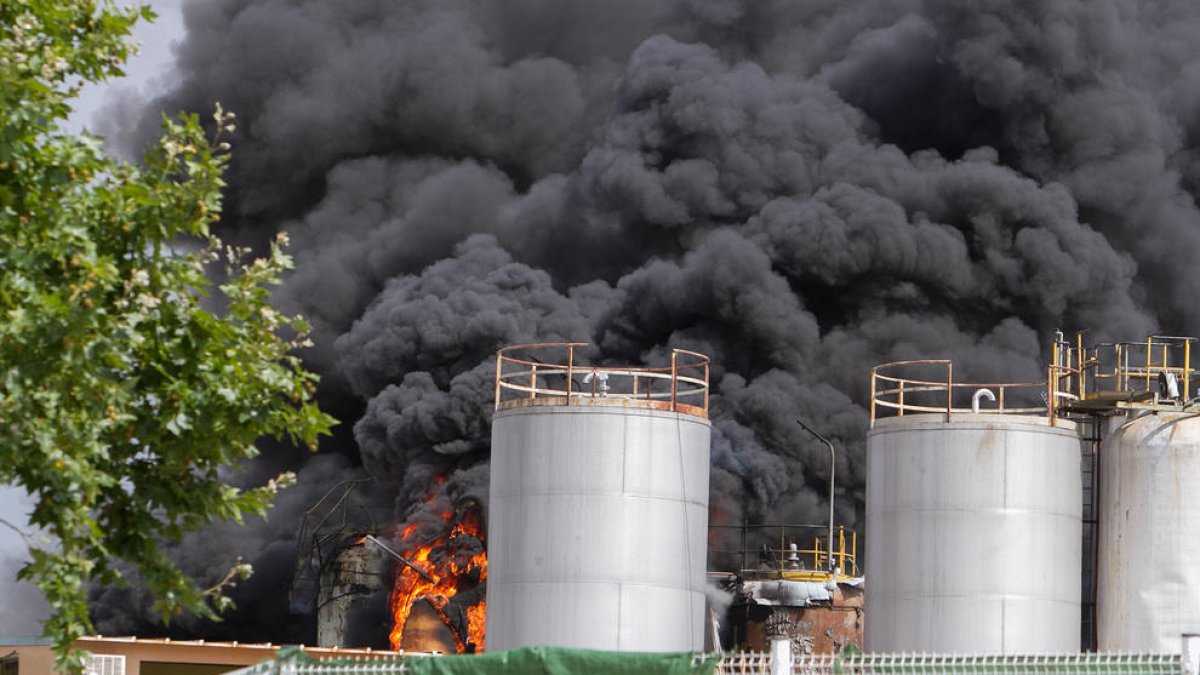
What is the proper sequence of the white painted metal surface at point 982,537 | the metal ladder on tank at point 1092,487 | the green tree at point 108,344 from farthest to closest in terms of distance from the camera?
1. the metal ladder on tank at point 1092,487
2. the white painted metal surface at point 982,537
3. the green tree at point 108,344

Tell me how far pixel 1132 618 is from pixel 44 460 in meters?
18.3

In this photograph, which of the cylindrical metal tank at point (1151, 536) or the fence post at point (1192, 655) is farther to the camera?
the cylindrical metal tank at point (1151, 536)

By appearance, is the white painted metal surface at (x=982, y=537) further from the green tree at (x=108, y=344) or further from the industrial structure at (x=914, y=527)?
the green tree at (x=108, y=344)

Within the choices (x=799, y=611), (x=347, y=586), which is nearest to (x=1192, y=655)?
(x=799, y=611)

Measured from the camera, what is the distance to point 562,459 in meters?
25.4

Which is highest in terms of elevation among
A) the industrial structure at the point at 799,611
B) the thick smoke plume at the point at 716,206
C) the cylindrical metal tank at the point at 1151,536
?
the thick smoke plume at the point at 716,206

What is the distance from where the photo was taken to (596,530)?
82.8ft

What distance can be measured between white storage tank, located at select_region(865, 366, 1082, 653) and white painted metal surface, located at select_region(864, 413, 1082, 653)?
1 cm

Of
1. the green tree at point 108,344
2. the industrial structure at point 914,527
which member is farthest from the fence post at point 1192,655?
the industrial structure at point 914,527

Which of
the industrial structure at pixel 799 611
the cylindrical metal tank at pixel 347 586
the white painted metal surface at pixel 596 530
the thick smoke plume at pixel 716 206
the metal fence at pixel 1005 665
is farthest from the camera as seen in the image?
the thick smoke plume at pixel 716 206

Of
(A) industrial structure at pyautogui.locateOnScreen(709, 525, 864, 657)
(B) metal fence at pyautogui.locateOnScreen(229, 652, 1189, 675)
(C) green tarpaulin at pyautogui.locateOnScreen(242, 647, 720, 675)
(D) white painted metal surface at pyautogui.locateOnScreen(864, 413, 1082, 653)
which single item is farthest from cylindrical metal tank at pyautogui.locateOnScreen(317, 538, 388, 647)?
(C) green tarpaulin at pyautogui.locateOnScreen(242, 647, 720, 675)

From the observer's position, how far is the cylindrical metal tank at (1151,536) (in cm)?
2564

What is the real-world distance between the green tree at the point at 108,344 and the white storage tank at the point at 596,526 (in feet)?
38.8

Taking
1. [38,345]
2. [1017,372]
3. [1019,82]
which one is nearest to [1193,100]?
[1019,82]
